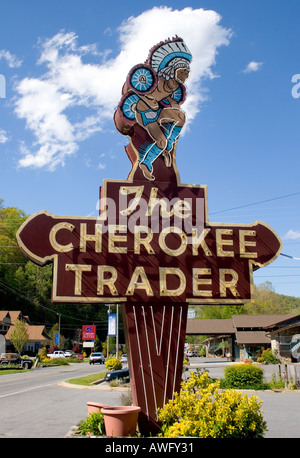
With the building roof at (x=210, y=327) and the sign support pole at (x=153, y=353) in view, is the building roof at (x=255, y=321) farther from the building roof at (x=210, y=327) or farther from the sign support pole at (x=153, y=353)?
the sign support pole at (x=153, y=353)

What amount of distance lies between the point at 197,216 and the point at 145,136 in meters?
2.69

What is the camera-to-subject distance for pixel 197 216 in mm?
11250

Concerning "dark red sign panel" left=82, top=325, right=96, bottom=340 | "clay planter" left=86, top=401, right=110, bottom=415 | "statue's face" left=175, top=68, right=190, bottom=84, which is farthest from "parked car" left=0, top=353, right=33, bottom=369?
"statue's face" left=175, top=68, right=190, bottom=84

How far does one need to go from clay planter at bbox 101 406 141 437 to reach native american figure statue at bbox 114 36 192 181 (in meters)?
5.89

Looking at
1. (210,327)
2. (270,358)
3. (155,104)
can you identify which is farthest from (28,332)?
(155,104)

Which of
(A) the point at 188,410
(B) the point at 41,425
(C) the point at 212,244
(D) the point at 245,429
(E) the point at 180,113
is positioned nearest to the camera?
(D) the point at 245,429

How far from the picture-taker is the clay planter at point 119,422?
30.1ft

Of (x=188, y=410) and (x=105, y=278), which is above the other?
(x=105, y=278)

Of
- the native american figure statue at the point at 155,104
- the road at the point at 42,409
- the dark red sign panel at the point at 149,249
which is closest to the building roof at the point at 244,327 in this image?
the road at the point at 42,409

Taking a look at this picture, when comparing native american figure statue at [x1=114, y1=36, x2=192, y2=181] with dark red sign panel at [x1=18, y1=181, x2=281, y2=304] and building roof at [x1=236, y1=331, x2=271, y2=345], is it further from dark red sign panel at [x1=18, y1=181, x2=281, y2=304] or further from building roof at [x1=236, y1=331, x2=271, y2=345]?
building roof at [x1=236, y1=331, x2=271, y2=345]

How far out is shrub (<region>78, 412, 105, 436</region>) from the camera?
9844 mm

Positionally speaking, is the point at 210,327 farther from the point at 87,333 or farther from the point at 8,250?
the point at 8,250

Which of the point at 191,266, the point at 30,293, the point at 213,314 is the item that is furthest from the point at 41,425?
the point at 30,293
